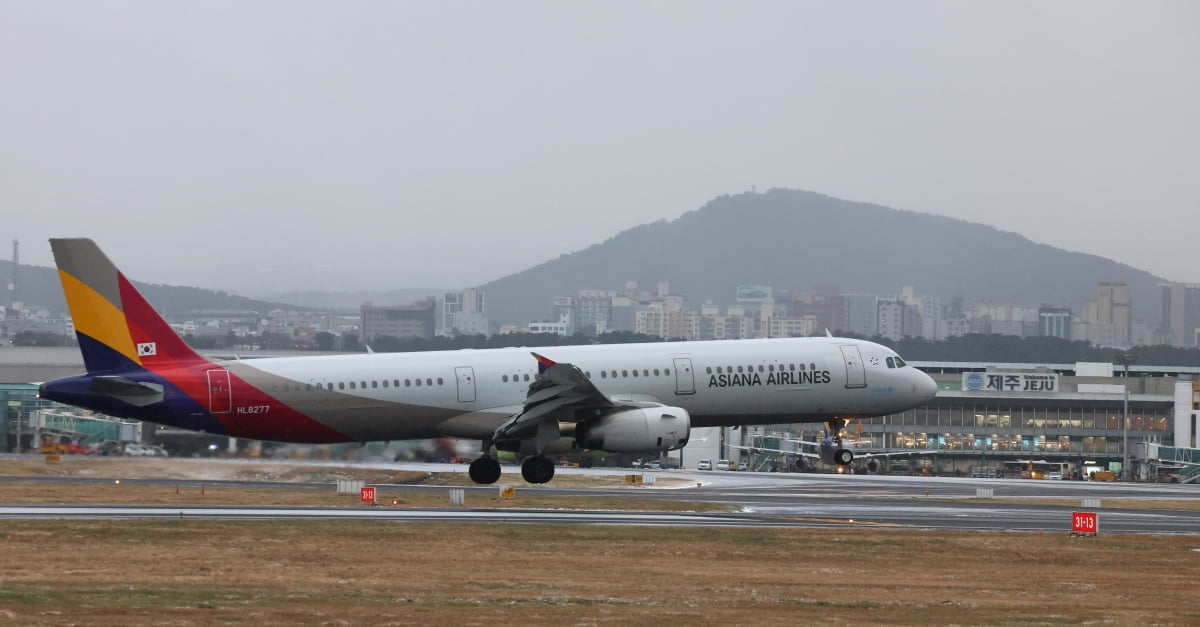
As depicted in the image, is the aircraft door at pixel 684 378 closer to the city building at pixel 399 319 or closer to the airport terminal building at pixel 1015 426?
the airport terminal building at pixel 1015 426

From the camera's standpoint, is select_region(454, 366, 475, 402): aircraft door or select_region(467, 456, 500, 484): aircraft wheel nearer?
select_region(454, 366, 475, 402): aircraft door

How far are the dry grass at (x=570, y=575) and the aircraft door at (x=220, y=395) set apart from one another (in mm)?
7852

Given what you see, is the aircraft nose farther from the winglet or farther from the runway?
the winglet

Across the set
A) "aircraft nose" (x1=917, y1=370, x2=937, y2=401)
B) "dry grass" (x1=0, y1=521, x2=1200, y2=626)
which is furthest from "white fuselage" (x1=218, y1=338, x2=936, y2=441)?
"dry grass" (x1=0, y1=521, x2=1200, y2=626)

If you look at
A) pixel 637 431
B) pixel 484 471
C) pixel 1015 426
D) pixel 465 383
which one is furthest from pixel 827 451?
pixel 465 383

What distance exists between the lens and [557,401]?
1695 inches

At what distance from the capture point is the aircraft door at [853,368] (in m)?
48.0

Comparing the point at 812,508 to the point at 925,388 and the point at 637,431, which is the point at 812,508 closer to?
the point at 925,388

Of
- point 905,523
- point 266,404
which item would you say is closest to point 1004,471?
point 905,523

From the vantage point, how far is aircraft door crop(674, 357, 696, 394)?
4547cm

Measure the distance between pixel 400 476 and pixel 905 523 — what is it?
2449cm

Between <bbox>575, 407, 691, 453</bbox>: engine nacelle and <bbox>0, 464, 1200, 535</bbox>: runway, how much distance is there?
202 cm

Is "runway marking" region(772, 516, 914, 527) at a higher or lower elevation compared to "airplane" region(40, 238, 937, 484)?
lower

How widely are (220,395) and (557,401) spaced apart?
392 inches
